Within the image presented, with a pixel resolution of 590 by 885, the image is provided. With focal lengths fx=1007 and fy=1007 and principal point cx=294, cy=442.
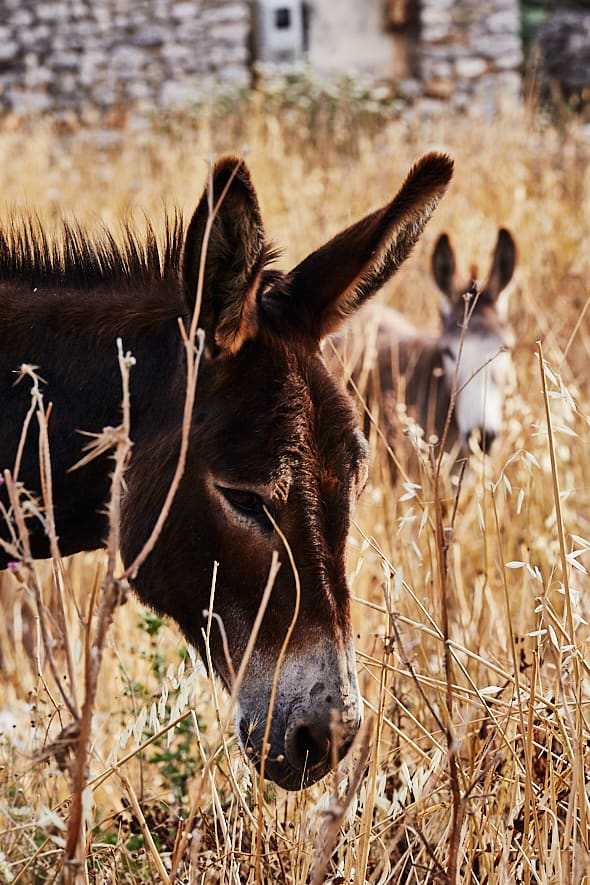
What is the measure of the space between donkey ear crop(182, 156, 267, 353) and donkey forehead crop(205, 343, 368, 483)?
0.21ft

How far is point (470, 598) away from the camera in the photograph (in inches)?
142

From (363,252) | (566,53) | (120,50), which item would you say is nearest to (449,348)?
(363,252)

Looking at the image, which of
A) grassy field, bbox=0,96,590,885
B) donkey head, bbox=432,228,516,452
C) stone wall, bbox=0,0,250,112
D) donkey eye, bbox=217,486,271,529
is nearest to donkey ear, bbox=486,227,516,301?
donkey head, bbox=432,228,516,452

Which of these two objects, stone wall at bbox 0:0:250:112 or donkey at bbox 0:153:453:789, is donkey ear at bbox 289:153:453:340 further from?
stone wall at bbox 0:0:250:112

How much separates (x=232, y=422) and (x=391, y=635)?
0.50m

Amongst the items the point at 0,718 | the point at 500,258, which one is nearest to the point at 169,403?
the point at 0,718

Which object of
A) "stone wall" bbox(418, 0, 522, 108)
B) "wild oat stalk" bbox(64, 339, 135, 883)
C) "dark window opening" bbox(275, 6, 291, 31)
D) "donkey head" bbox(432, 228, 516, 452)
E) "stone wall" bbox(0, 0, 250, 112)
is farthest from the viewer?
"dark window opening" bbox(275, 6, 291, 31)

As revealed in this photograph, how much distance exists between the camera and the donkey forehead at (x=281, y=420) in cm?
187

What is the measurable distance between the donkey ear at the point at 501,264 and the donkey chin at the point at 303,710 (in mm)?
3993

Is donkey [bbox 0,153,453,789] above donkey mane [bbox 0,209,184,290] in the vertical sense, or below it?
below

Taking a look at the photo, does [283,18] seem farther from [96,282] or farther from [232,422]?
[232,422]

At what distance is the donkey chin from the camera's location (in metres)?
1.75

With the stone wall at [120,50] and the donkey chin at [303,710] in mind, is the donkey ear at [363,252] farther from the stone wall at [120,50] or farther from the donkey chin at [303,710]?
the stone wall at [120,50]

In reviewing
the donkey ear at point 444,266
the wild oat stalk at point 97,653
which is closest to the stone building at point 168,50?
the donkey ear at point 444,266
